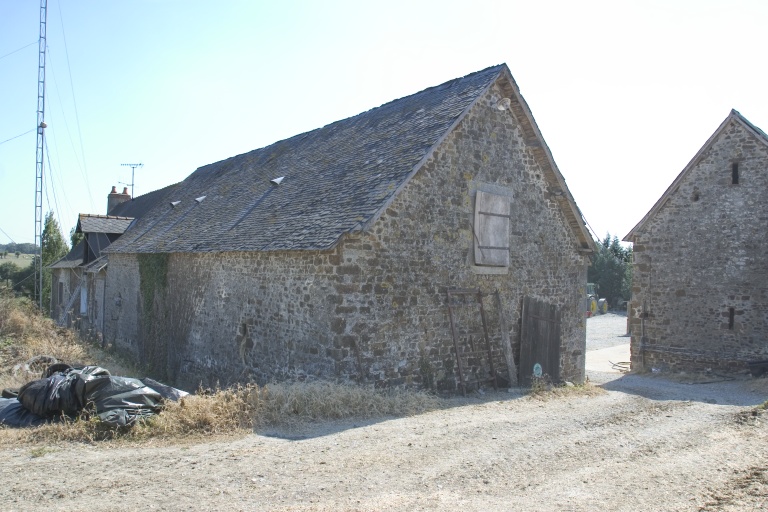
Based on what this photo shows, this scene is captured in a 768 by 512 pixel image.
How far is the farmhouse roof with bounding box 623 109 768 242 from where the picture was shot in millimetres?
15484

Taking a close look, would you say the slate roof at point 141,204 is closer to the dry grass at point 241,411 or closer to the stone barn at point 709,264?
the dry grass at point 241,411

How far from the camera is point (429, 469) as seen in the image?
21.0 ft

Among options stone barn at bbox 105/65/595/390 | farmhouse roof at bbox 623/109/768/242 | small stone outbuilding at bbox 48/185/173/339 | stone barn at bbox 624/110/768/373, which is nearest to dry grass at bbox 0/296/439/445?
stone barn at bbox 105/65/595/390

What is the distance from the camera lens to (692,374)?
53.4 ft

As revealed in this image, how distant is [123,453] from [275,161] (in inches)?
448

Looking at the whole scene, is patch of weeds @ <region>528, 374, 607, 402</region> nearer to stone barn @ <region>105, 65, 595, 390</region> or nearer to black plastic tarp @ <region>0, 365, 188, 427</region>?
stone barn @ <region>105, 65, 595, 390</region>

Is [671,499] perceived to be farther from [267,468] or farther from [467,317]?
[467,317]

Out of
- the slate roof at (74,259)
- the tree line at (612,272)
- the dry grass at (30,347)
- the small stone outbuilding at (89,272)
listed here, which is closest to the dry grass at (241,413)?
the dry grass at (30,347)

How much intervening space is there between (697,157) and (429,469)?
13.9 metres

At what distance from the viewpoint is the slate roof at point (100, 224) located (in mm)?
22513

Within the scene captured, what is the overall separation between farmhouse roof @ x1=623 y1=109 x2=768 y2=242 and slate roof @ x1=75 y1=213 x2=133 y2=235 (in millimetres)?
18394

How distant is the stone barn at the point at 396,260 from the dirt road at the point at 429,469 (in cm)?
227

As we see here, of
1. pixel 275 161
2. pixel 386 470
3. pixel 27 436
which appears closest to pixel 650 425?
pixel 386 470

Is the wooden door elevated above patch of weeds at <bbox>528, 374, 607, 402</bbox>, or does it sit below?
above
